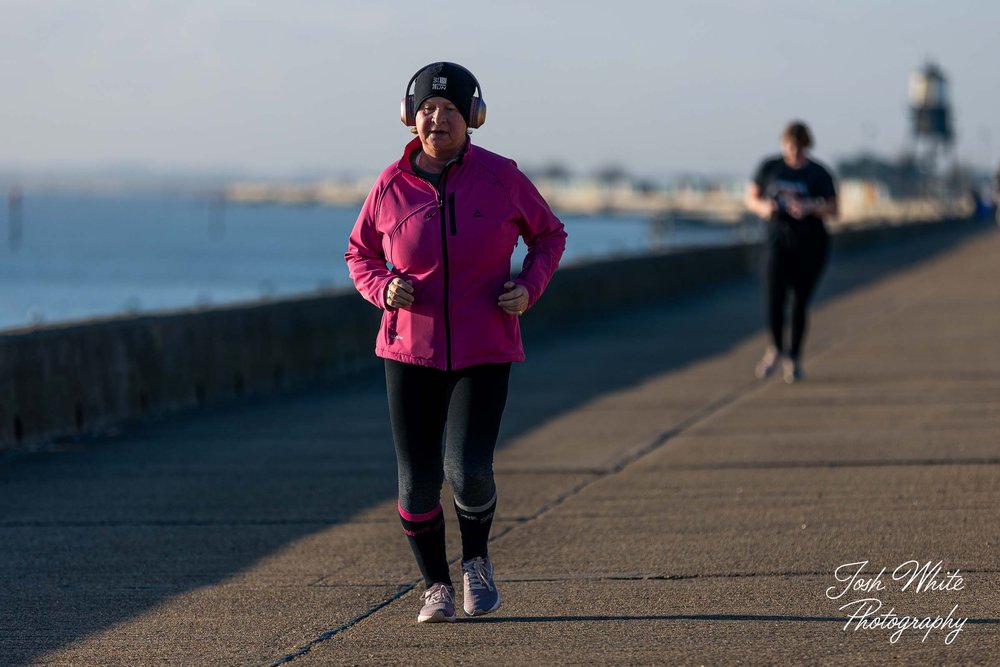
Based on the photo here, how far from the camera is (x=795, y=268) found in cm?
1310

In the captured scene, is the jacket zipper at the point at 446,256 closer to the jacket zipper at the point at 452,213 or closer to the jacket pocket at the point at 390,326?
the jacket zipper at the point at 452,213

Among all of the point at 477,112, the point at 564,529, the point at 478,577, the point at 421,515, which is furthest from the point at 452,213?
the point at 564,529

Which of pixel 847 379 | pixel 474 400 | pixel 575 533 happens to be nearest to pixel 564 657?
pixel 474 400

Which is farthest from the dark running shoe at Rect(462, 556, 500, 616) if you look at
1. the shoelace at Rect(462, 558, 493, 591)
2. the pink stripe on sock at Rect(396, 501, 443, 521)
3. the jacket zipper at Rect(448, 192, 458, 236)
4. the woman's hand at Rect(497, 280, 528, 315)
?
the jacket zipper at Rect(448, 192, 458, 236)

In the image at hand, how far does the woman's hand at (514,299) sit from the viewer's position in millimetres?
5594

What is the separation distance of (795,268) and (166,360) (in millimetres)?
4706

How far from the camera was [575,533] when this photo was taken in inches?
296

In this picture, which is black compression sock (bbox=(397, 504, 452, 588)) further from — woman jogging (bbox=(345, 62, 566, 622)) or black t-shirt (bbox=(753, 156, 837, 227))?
black t-shirt (bbox=(753, 156, 837, 227))

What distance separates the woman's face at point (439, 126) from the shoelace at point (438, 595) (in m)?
1.43

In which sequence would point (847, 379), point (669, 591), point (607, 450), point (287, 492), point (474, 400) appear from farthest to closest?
point (847, 379) → point (607, 450) → point (287, 492) → point (669, 591) → point (474, 400)

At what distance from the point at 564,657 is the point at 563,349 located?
1302 cm

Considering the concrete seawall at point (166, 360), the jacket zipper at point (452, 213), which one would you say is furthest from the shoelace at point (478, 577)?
the concrete seawall at point (166, 360)

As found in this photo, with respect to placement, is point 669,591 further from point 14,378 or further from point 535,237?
point 14,378

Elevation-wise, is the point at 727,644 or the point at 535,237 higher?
the point at 535,237
